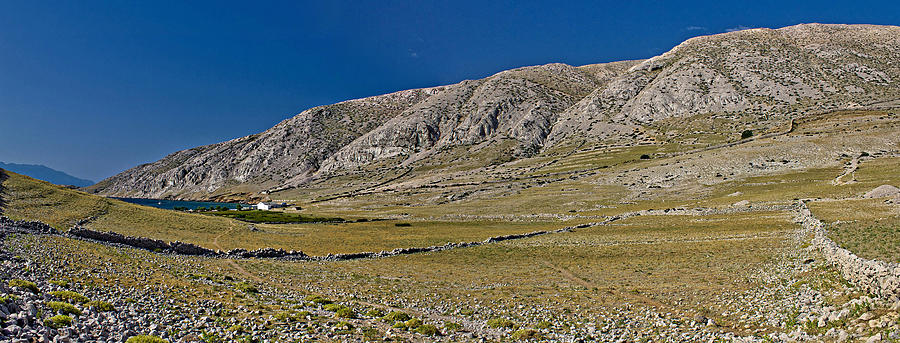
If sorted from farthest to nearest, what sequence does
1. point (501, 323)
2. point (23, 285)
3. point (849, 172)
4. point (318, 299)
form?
point (849, 172)
point (318, 299)
point (501, 323)
point (23, 285)

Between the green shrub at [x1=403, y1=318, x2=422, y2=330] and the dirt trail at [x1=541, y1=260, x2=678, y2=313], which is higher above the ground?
the green shrub at [x1=403, y1=318, x2=422, y2=330]

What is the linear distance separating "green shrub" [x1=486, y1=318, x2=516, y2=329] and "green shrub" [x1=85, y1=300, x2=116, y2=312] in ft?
50.3

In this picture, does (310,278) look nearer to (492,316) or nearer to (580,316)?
(492,316)

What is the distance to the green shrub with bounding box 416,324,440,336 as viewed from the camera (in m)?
17.4

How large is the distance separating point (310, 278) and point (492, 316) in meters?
17.6

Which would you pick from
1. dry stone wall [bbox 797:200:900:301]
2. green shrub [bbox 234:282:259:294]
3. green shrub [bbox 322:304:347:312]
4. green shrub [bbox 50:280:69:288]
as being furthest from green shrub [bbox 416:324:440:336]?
dry stone wall [bbox 797:200:900:301]

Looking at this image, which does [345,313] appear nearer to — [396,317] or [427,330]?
[396,317]

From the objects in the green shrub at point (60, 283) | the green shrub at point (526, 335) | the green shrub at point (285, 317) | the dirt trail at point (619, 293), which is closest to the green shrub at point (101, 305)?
the green shrub at point (60, 283)

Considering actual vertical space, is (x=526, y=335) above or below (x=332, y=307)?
below

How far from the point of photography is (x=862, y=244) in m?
26.6

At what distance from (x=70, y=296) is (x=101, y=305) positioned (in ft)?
5.44

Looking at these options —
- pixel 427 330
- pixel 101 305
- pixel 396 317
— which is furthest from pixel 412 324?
pixel 101 305

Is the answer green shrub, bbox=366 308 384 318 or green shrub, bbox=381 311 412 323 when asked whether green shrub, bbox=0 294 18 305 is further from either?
green shrub, bbox=381 311 412 323

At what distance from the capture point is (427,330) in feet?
57.3
